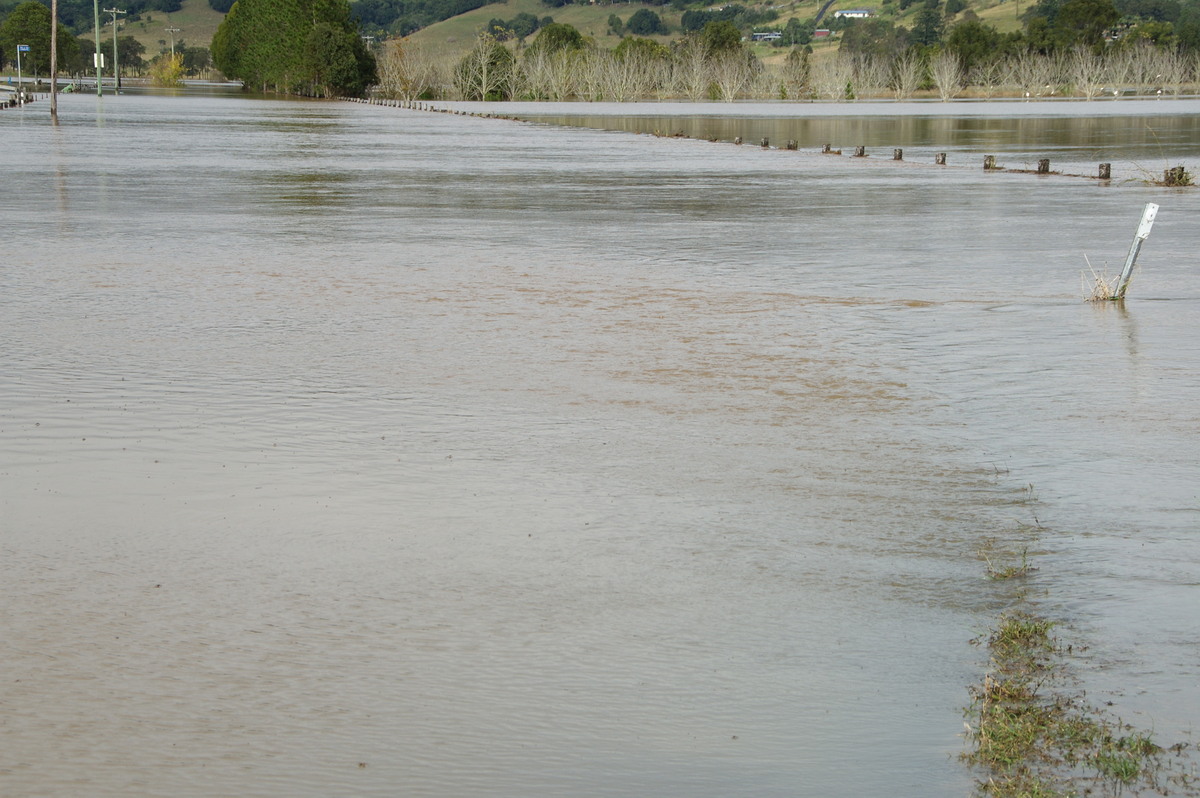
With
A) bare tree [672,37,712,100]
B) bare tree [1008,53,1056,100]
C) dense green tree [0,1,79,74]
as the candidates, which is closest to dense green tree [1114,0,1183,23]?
bare tree [1008,53,1056,100]

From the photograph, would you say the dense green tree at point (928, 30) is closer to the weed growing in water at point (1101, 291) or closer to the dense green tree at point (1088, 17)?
the dense green tree at point (1088, 17)

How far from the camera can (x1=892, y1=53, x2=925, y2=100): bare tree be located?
99.2 metres

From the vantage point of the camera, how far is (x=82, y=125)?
51.8 m

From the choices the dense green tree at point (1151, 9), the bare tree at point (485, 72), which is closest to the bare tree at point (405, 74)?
the bare tree at point (485, 72)

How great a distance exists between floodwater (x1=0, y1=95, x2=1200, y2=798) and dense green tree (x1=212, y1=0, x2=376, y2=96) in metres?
96.6

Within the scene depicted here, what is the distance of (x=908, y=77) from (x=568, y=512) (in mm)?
97248

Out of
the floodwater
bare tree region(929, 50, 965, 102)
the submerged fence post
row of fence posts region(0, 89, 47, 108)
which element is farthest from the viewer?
bare tree region(929, 50, 965, 102)

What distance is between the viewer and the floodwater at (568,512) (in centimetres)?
430

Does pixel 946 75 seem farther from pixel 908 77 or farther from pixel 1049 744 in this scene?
pixel 1049 744

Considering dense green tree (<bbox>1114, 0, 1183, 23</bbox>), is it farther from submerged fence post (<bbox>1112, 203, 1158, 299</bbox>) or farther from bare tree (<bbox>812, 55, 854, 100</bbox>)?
submerged fence post (<bbox>1112, 203, 1158, 299</bbox>)

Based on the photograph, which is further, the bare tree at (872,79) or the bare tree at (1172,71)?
the bare tree at (872,79)

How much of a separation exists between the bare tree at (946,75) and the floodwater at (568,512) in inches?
3263

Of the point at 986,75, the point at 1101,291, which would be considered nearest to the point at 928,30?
the point at 986,75

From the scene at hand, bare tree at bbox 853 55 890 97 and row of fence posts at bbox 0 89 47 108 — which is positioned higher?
bare tree at bbox 853 55 890 97
